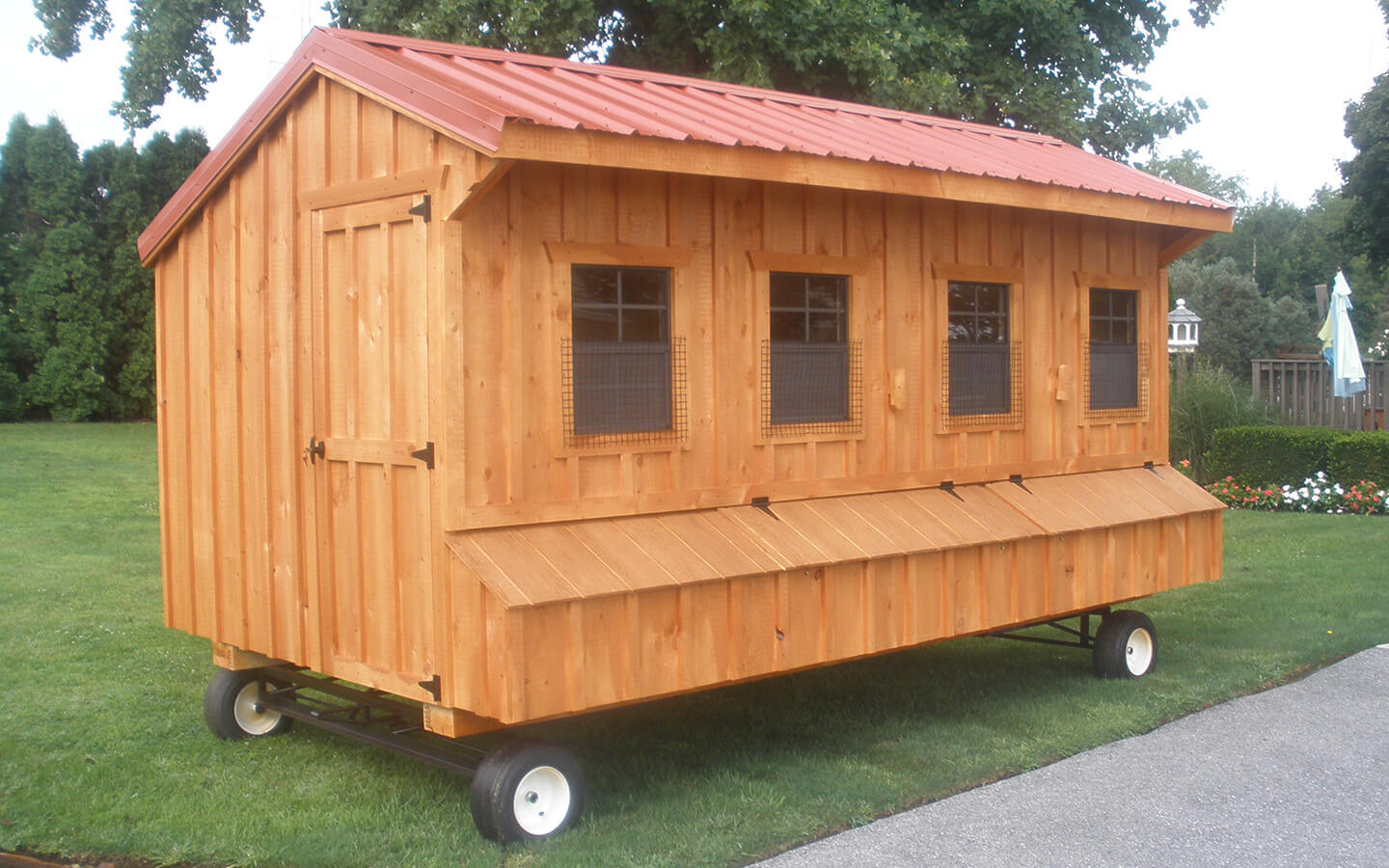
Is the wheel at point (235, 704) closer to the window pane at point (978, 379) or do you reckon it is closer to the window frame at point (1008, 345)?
the window frame at point (1008, 345)

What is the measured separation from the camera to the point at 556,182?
220 inches

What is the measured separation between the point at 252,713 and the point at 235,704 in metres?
0.14

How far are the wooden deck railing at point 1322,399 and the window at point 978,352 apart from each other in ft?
40.6

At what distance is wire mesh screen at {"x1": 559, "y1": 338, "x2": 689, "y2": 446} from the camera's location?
18.6ft

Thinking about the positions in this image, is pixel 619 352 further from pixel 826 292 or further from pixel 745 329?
pixel 826 292

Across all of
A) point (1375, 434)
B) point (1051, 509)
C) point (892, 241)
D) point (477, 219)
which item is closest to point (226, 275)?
point (477, 219)

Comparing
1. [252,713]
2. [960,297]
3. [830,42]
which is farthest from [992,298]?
[830,42]

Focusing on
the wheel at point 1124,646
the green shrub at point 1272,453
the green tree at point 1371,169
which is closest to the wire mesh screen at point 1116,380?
the wheel at point 1124,646

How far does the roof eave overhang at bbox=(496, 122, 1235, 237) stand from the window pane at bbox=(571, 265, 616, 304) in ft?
1.80

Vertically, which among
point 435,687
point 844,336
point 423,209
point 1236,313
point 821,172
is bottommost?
point 435,687

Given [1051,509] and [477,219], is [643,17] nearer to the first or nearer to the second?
[1051,509]

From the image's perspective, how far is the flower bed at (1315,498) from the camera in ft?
51.4

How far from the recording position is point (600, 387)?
578cm

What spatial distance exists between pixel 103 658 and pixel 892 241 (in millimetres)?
5561
